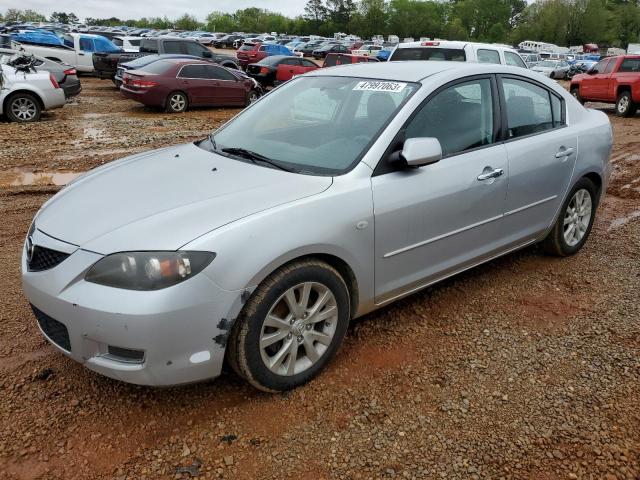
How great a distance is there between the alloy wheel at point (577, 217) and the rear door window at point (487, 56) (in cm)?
585

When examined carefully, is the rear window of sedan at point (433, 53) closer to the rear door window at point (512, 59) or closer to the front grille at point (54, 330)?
the rear door window at point (512, 59)

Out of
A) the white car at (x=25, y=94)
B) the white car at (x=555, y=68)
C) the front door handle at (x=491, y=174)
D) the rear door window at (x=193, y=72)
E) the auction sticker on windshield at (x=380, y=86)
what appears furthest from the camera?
the white car at (x=555, y=68)

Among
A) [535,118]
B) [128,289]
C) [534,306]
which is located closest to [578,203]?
[535,118]

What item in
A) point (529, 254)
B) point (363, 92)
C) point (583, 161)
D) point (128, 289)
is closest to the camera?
point (128, 289)

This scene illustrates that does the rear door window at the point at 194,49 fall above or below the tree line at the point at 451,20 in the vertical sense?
below

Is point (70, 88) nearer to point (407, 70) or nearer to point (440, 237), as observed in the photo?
point (407, 70)

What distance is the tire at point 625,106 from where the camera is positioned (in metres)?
15.1

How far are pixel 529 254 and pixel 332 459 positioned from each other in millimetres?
3163

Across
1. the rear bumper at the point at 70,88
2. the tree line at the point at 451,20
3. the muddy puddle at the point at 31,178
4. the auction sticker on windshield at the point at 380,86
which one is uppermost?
the tree line at the point at 451,20

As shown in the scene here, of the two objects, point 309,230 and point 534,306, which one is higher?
point 309,230

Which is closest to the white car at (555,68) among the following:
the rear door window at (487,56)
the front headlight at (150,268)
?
the rear door window at (487,56)

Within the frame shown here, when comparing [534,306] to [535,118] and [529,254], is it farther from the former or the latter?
[535,118]

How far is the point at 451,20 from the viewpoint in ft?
412

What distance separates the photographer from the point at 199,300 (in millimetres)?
2434
